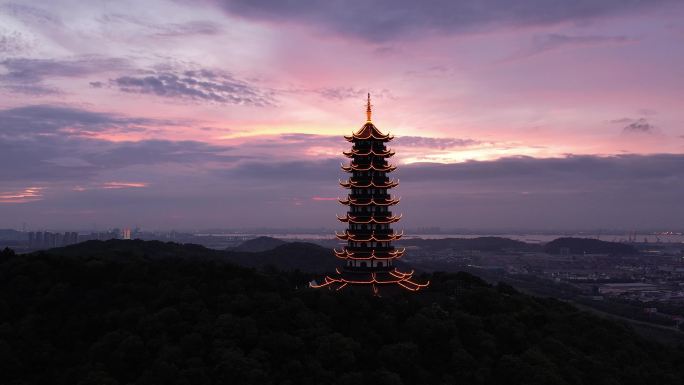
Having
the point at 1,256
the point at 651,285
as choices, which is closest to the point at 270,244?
the point at 651,285

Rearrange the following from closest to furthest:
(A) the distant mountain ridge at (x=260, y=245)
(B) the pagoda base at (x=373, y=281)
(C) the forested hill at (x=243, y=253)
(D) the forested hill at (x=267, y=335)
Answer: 1. (D) the forested hill at (x=267, y=335)
2. (B) the pagoda base at (x=373, y=281)
3. (C) the forested hill at (x=243, y=253)
4. (A) the distant mountain ridge at (x=260, y=245)

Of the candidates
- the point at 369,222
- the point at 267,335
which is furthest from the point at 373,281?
the point at 267,335

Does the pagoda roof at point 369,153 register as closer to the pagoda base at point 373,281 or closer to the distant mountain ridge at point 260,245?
the pagoda base at point 373,281

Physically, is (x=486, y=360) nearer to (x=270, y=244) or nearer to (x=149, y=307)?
(x=149, y=307)

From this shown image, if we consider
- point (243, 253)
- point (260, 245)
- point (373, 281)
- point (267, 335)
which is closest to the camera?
point (267, 335)

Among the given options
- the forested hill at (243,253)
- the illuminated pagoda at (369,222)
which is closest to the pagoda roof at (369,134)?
the illuminated pagoda at (369,222)

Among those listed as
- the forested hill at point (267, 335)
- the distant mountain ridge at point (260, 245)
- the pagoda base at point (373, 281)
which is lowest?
A: the forested hill at point (267, 335)

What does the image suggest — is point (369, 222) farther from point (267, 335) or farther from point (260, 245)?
point (260, 245)
